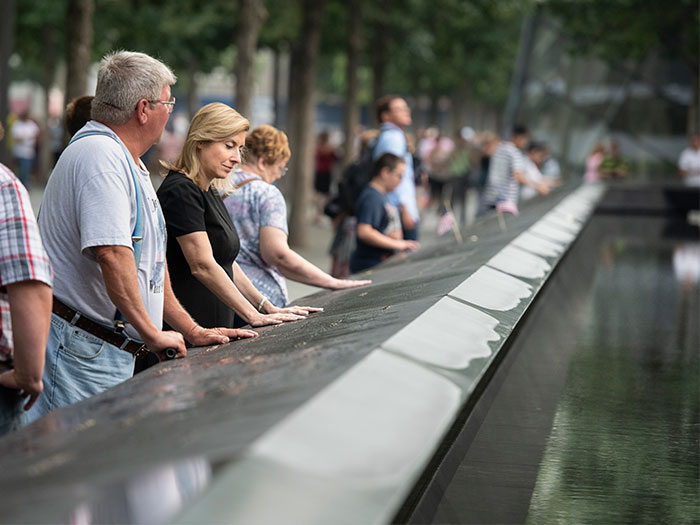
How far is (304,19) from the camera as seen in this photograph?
18.5 m

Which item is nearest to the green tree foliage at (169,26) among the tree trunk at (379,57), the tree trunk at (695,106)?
the tree trunk at (379,57)

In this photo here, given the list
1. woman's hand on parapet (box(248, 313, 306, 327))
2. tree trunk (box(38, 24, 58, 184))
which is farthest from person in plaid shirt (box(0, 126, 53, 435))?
tree trunk (box(38, 24, 58, 184))

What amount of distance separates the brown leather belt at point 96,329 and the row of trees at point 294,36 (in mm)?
6852

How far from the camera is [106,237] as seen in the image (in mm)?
3703

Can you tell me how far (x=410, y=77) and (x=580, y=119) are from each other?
691 centimetres

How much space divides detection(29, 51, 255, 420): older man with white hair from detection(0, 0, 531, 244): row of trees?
6.77 metres

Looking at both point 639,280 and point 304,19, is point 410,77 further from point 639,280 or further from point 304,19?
point 639,280

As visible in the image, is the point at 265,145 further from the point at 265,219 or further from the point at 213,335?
the point at 213,335

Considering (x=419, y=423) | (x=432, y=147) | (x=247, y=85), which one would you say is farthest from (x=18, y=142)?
(x=419, y=423)

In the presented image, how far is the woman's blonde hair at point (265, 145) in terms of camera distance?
580 centimetres

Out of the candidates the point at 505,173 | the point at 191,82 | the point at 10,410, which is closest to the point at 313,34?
the point at 505,173

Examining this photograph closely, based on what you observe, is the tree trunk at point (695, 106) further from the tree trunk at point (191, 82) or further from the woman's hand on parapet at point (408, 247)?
the woman's hand on parapet at point (408, 247)

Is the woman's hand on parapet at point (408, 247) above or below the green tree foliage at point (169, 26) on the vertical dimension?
below

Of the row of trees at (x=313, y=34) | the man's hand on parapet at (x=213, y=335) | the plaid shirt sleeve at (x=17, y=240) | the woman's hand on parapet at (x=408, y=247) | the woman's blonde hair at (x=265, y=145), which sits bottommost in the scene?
the woman's hand on parapet at (x=408, y=247)
